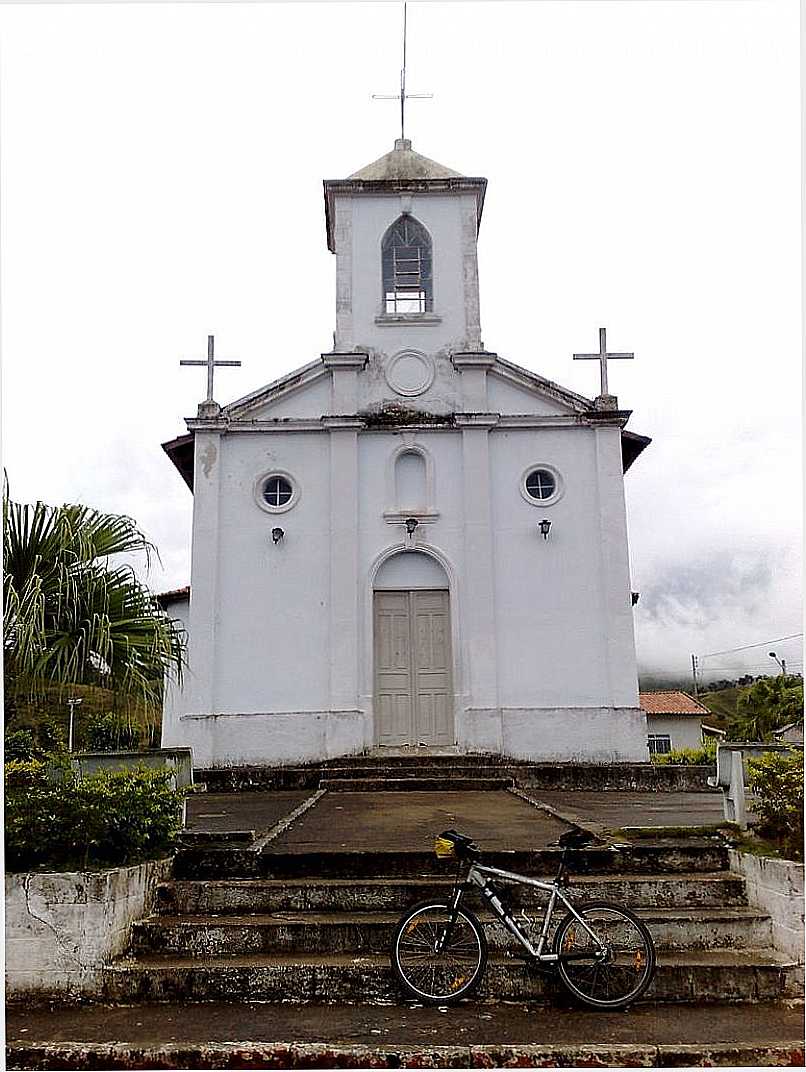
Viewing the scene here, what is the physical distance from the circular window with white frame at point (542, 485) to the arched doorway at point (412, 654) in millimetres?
2034

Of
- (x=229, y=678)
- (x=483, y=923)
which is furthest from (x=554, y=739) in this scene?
(x=483, y=923)

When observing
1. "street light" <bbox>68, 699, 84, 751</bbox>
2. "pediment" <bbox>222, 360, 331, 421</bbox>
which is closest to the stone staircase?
"street light" <bbox>68, 699, 84, 751</bbox>

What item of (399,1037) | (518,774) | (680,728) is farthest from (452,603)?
(680,728)

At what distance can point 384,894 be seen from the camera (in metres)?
6.77

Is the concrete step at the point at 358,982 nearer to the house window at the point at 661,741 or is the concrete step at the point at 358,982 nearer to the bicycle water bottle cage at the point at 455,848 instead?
the bicycle water bottle cage at the point at 455,848

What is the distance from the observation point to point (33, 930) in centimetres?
597

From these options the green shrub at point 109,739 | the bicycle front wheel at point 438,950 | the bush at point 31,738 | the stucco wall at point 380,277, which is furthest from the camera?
the stucco wall at point 380,277

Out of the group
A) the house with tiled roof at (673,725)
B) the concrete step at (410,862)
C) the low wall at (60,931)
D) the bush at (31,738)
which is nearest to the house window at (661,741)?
the house with tiled roof at (673,725)

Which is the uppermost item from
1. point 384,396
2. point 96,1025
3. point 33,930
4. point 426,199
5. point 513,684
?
point 426,199

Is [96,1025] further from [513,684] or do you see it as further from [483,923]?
[513,684]

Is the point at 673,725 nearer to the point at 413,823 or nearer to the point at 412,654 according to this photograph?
the point at 412,654

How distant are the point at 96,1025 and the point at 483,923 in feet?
7.83

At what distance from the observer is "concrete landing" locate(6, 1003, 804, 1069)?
4.90 m

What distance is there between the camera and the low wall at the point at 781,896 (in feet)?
19.6
